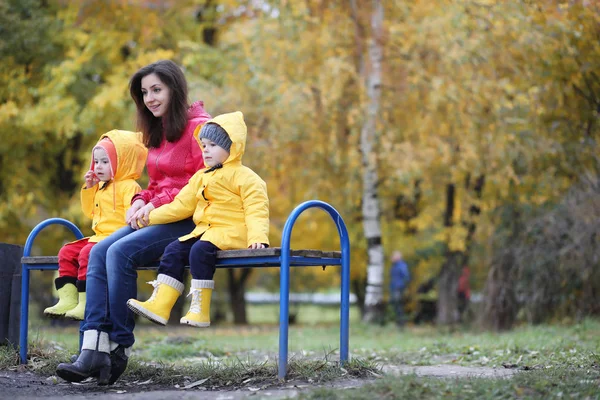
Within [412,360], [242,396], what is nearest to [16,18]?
[412,360]

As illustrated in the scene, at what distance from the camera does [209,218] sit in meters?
4.68

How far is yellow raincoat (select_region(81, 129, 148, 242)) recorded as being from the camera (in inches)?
208

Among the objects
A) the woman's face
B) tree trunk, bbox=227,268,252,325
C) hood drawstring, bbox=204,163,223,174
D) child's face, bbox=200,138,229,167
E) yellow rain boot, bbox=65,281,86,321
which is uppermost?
the woman's face

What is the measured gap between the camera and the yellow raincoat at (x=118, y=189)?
208 inches

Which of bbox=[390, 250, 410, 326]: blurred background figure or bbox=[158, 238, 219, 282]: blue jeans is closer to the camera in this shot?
bbox=[158, 238, 219, 282]: blue jeans

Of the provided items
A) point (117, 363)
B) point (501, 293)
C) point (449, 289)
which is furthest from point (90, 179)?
point (449, 289)

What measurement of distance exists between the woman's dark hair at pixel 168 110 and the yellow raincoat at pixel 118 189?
11cm

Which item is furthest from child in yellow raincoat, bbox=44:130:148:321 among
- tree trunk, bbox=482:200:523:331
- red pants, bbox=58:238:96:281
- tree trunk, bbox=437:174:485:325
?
tree trunk, bbox=437:174:485:325

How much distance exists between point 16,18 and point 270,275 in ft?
39.5

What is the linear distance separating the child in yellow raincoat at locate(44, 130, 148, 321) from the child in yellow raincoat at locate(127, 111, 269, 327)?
22.9 inches

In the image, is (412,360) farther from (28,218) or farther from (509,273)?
(28,218)

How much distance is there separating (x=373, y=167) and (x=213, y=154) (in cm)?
878

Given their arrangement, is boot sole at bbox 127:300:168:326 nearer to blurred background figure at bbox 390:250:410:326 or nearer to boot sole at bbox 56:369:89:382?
boot sole at bbox 56:369:89:382

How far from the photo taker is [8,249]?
20.3 feet
